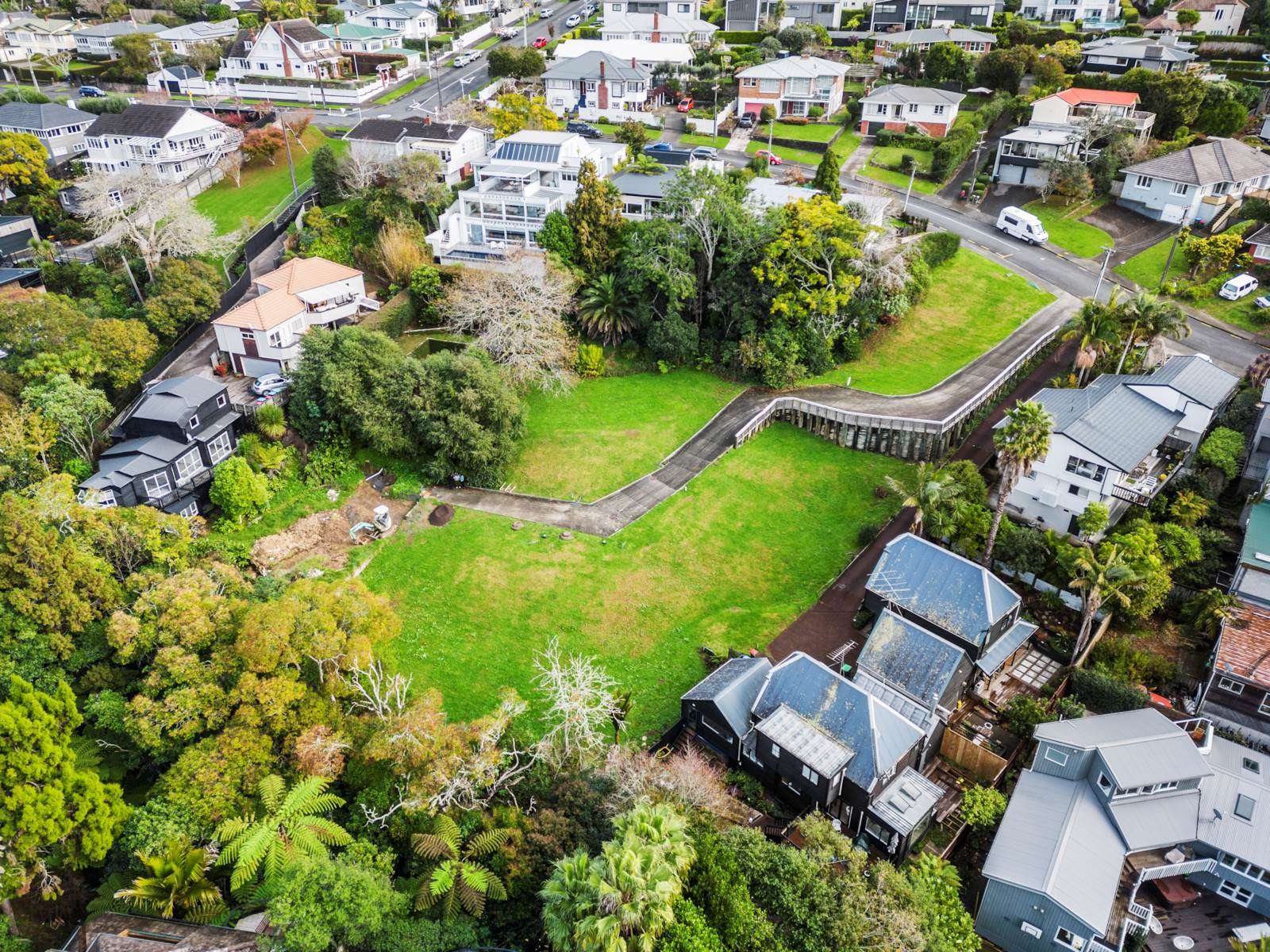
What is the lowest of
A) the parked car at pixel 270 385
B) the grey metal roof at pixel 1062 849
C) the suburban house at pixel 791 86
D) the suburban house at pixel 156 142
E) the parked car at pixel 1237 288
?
the grey metal roof at pixel 1062 849

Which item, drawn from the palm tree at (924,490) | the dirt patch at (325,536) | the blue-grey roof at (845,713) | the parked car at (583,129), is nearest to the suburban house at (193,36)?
the parked car at (583,129)

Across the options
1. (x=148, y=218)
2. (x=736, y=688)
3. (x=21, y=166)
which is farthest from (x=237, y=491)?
(x=21, y=166)

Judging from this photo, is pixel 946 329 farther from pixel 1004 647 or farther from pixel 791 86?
pixel 791 86

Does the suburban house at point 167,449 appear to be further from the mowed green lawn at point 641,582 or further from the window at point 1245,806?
the window at point 1245,806

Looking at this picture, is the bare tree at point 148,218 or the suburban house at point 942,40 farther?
the suburban house at point 942,40

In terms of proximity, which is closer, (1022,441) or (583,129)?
(1022,441)

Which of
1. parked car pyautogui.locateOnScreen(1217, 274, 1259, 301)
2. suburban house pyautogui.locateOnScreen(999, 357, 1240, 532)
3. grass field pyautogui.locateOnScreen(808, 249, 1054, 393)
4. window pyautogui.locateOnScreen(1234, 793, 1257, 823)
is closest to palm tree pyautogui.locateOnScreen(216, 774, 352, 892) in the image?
window pyautogui.locateOnScreen(1234, 793, 1257, 823)
